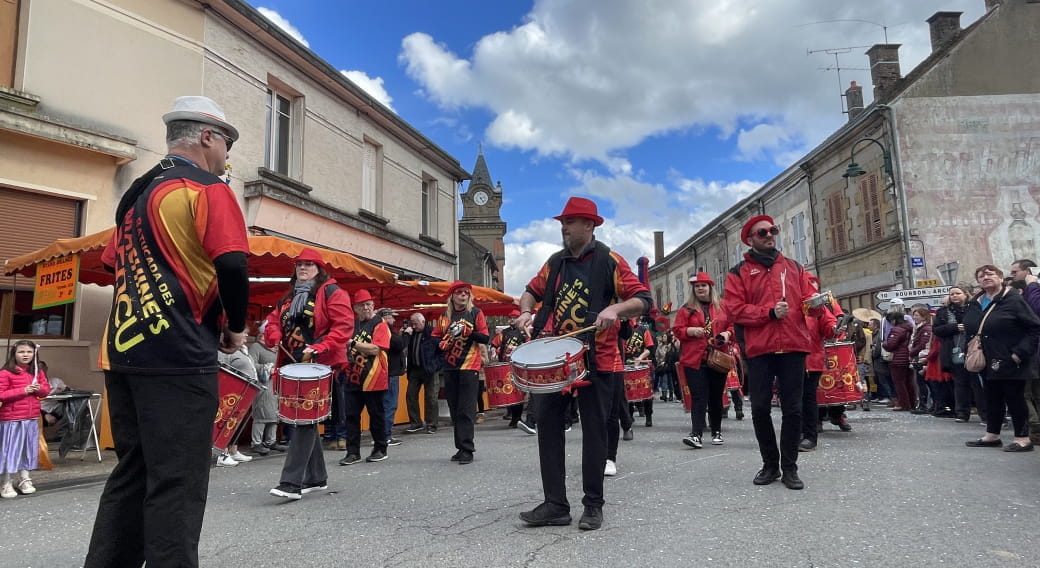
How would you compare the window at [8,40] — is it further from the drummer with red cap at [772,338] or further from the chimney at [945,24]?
the chimney at [945,24]

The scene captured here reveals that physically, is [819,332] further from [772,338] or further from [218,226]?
[218,226]

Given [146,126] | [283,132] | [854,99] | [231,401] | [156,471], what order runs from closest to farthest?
[156,471] < [231,401] < [146,126] < [283,132] < [854,99]

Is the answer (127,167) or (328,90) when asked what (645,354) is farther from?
(328,90)

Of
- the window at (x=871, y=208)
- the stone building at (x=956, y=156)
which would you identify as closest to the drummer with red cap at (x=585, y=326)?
the stone building at (x=956, y=156)

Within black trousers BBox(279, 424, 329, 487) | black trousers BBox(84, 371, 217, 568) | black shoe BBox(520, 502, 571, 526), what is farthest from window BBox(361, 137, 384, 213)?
black trousers BBox(84, 371, 217, 568)

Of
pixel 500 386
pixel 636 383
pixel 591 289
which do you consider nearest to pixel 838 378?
pixel 636 383

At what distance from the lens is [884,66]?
84.6ft

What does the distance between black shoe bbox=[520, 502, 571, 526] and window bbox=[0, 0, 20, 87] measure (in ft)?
35.7

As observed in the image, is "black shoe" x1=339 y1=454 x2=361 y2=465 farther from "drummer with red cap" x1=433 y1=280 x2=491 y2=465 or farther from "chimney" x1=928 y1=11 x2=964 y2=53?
"chimney" x1=928 y1=11 x2=964 y2=53

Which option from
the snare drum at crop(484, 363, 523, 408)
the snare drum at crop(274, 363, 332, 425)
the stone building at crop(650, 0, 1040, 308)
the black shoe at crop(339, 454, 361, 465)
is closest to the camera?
the snare drum at crop(274, 363, 332, 425)

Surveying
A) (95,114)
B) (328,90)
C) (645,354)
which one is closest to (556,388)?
(645,354)

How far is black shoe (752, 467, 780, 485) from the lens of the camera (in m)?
5.35

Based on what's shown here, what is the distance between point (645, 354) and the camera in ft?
34.3

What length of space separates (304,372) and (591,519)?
2659 mm
